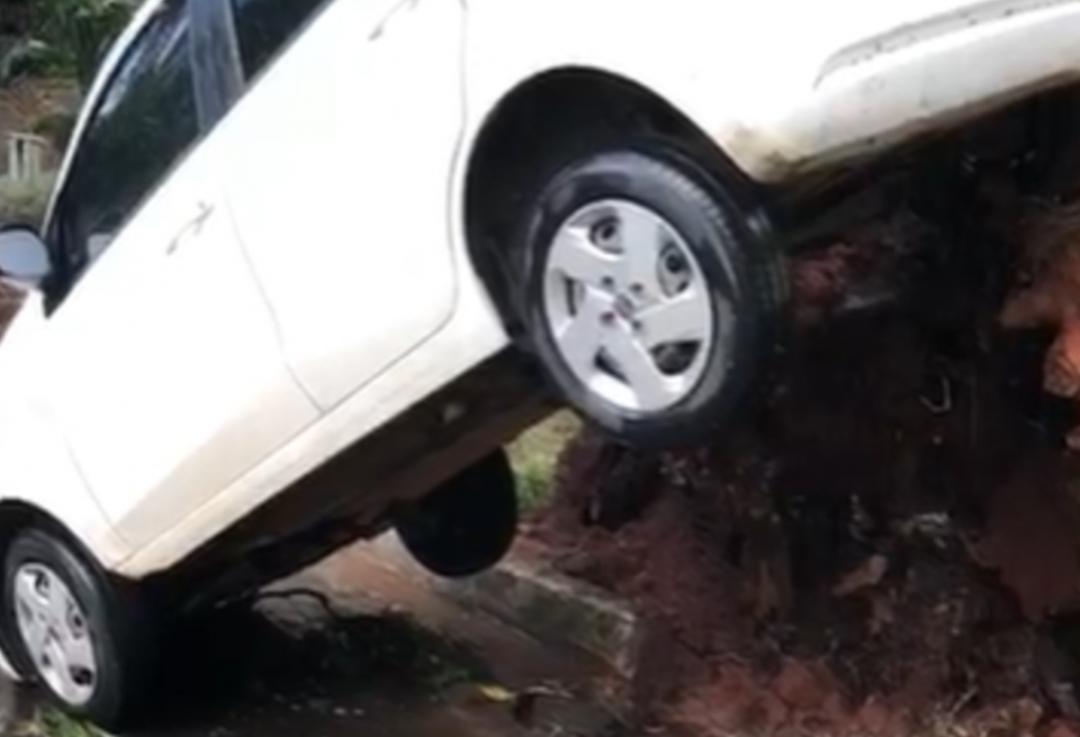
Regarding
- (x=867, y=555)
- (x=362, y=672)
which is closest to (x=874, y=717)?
(x=867, y=555)

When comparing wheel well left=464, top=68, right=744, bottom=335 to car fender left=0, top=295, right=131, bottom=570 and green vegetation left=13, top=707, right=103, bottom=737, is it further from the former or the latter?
green vegetation left=13, top=707, right=103, bottom=737

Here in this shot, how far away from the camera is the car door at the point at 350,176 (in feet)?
17.6

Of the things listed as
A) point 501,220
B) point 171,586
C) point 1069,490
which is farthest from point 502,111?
point 171,586

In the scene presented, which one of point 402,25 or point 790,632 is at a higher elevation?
point 402,25

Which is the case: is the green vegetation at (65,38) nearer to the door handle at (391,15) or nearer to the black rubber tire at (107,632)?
the black rubber tire at (107,632)

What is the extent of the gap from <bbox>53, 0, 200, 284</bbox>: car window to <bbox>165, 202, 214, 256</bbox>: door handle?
23cm

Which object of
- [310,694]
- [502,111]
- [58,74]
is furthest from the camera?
[58,74]

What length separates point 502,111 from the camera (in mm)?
5180

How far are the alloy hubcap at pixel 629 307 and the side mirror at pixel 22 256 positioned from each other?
2.01 metres

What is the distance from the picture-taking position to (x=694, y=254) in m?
4.91

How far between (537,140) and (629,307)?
459mm

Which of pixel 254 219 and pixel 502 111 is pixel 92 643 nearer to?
pixel 254 219

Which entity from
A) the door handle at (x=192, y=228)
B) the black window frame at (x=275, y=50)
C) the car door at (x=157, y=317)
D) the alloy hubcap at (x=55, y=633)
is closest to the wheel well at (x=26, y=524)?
the alloy hubcap at (x=55, y=633)

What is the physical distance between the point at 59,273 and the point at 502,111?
2.06 meters
